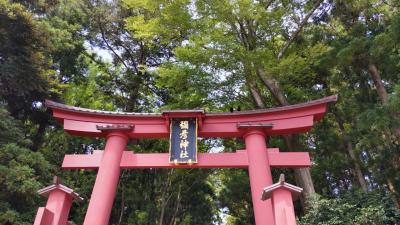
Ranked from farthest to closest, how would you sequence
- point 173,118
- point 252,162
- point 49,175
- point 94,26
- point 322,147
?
1. point 94,26
2. point 322,147
3. point 49,175
4. point 173,118
5. point 252,162

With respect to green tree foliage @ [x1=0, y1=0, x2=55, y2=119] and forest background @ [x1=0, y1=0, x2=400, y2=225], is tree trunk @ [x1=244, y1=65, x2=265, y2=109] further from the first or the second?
green tree foliage @ [x1=0, y1=0, x2=55, y2=119]

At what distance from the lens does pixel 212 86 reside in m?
9.97

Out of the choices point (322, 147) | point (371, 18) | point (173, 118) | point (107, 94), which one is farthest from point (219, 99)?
point (107, 94)

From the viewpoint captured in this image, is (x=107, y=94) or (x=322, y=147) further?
(x=107, y=94)

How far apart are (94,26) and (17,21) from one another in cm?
474

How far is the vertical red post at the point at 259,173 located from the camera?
250 inches

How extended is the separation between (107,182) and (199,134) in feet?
7.12

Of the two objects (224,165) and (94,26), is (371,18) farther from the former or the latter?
(94,26)

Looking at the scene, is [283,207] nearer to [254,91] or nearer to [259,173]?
[259,173]

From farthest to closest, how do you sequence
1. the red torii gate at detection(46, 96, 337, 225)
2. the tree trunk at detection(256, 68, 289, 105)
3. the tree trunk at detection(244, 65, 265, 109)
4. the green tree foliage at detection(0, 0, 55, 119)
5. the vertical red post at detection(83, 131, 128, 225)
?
1. the tree trunk at detection(244, 65, 265, 109)
2. the tree trunk at detection(256, 68, 289, 105)
3. the green tree foliage at detection(0, 0, 55, 119)
4. the red torii gate at detection(46, 96, 337, 225)
5. the vertical red post at detection(83, 131, 128, 225)

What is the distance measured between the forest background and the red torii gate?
1.12 m

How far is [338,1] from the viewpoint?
33.4 ft

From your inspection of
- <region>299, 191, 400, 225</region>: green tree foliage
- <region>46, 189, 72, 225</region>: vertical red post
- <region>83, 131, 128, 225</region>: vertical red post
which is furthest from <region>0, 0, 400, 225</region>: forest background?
<region>46, 189, 72, 225</region>: vertical red post

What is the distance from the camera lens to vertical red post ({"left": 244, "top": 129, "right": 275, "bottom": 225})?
6.34m
